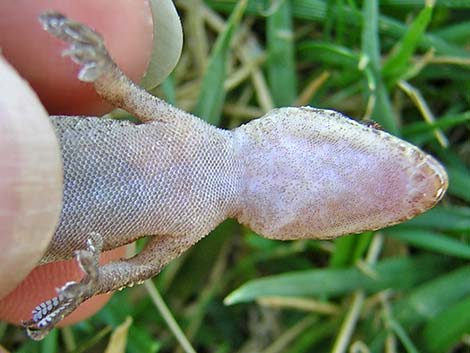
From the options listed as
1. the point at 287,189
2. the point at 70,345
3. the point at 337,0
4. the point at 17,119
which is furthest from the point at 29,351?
the point at 337,0

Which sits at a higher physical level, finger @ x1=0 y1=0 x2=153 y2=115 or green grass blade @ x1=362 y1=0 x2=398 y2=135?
finger @ x1=0 y1=0 x2=153 y2=115

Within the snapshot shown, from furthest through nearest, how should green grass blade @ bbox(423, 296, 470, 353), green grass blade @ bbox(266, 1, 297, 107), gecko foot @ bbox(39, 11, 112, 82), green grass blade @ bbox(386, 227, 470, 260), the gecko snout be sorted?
green grass blade @ bbox(266, 1, 297, 107) → green grass blade @ bbox(386, 227, 470, 260) → green grass blade @ bbox(423, 296, 470, 353) → the gecko snout → gecko foot @ bbox(39, 11, 112, 82)

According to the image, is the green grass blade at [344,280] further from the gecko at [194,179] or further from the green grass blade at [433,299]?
the gecko at [194,179]

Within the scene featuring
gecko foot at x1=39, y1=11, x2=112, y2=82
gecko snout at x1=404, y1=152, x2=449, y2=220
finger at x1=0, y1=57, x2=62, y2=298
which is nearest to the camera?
finger at x1=0, y1=57, x2=62, y2=298

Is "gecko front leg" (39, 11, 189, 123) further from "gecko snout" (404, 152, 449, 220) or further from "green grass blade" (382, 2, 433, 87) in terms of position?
"green grass blade" (382, 2, 433, 87)

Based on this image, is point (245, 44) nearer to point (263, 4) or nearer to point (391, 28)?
point (263, 4)

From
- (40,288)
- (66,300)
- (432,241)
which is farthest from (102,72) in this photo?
(432,241)

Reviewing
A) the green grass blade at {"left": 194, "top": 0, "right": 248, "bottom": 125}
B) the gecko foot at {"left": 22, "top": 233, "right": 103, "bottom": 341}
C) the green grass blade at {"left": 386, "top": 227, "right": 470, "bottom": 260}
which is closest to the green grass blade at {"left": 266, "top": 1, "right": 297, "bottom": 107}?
the green grass blade at {"left": 194, "top": 0, "right": 248, "bottom": 125}
